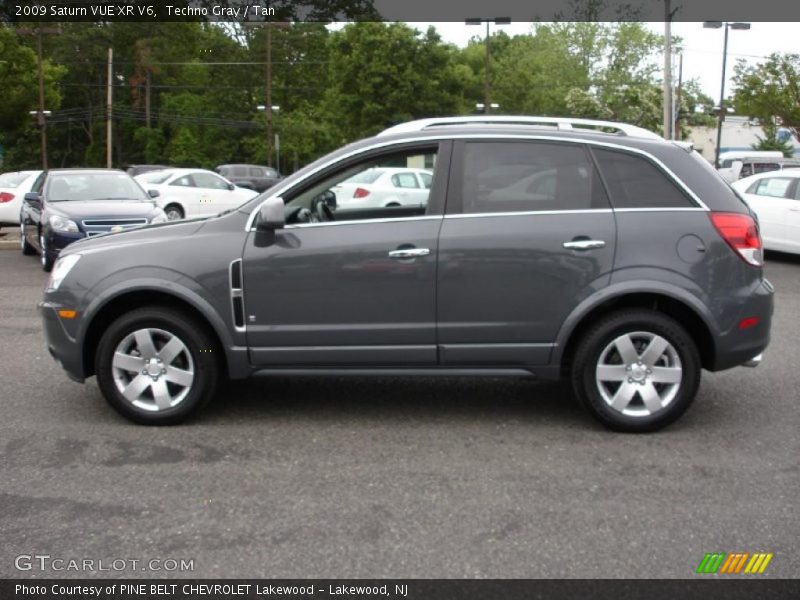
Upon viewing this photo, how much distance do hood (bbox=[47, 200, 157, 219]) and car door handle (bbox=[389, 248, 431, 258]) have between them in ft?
26.6

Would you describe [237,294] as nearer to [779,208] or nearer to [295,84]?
[779,208]

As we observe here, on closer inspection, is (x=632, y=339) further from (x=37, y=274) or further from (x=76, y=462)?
(x=37, y=274)

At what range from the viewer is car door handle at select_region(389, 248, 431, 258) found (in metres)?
5.17

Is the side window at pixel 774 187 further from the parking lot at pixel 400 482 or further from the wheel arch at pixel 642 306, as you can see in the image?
the wheel arch at pixel 642 306

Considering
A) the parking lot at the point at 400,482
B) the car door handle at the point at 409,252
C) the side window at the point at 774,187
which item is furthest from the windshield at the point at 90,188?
the side window at the point at 774,187

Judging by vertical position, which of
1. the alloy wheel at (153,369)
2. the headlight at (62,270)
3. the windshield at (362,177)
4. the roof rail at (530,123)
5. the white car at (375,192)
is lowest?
the alloy wheel at (153,369)

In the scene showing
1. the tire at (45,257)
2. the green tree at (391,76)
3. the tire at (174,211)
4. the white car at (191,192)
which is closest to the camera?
the tire at (45,257)

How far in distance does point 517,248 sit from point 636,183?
33.1 inches

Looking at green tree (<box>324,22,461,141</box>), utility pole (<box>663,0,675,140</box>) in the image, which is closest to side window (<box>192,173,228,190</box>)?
utility pole (<box>663,0,675,140</box>)

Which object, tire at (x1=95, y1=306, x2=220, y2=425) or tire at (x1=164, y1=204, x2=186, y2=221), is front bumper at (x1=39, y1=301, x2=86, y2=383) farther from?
tire at (x1=164, y1=204, x2=186, y2=221)

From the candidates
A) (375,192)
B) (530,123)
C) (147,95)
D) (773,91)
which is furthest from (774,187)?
(147,95)

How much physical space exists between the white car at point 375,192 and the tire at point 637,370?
1.32 metres

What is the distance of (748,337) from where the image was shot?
5227 mm

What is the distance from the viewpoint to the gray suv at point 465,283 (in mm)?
5141
